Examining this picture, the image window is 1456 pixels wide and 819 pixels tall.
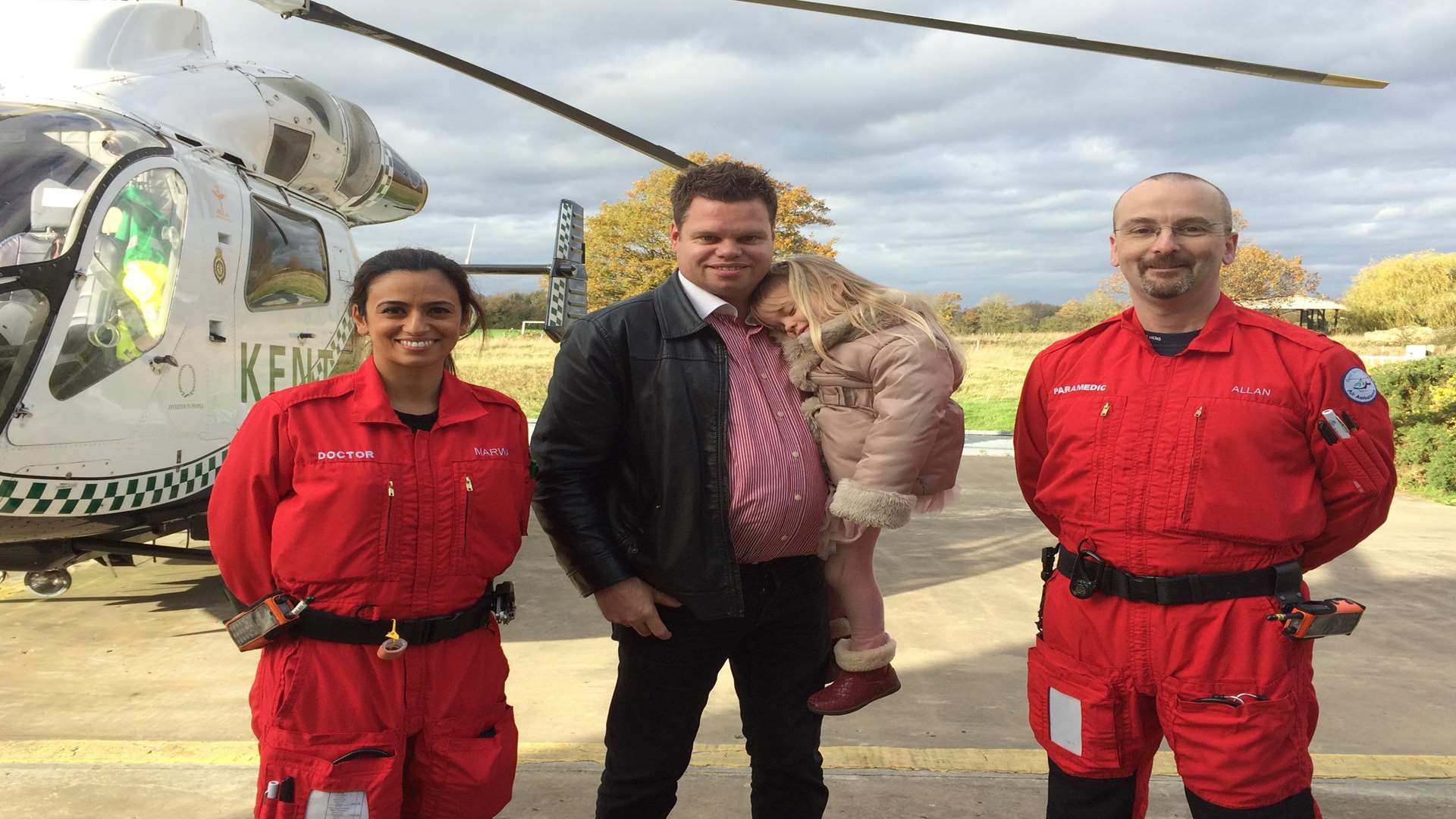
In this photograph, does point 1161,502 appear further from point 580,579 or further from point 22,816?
point 22,816

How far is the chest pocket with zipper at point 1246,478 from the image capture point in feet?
6.85

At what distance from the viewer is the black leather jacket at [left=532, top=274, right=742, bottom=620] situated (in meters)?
2.30

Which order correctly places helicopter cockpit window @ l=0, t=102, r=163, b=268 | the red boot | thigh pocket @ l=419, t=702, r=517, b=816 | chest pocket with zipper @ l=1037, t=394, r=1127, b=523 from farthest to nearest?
helicopter cockpit window @ l=0, t=102, r=163, b=268 → the red boot → chest pocket with zipper @ l=1037, t=394, r=1127, b=523 → thigh pocket @ l=419, t=702, r=517, b=816

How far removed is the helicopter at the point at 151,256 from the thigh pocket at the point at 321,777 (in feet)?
8.15

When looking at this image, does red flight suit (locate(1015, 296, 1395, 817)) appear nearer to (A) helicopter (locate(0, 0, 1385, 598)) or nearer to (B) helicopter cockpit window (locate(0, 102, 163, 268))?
(A) helicopter (locate(0, 0, 1385, 598))

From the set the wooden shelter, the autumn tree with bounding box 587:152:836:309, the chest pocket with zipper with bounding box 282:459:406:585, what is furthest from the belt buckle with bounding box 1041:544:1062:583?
the wooden shelter

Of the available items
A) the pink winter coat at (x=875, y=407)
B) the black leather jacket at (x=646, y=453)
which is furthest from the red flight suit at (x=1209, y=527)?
the black leather jacket at (x=646, y=453)

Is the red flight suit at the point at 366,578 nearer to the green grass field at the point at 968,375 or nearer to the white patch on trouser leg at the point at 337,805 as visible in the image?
the white patch on trouser leg at the point at 337,805

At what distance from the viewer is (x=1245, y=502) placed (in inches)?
82.2

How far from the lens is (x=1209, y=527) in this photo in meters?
2.10

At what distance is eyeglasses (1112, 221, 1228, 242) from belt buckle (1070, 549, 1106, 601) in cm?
74

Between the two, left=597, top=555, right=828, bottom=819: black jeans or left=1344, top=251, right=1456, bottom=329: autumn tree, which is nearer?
left=597, top=555, right=828, bottom=819: black jeans

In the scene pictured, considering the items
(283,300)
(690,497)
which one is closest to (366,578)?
(690,497)

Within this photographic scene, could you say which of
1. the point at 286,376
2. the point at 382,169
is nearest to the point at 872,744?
the point at 286,376
